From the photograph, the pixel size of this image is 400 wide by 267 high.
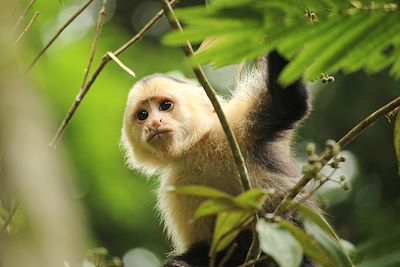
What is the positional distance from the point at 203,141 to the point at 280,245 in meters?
3.45

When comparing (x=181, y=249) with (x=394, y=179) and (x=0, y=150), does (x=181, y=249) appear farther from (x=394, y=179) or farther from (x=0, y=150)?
(x=394, y=179)

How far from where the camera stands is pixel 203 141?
5.55 meters

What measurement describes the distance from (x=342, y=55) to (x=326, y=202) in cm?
147

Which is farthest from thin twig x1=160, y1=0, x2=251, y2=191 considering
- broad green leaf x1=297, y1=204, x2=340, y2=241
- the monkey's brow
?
the monkey's brow

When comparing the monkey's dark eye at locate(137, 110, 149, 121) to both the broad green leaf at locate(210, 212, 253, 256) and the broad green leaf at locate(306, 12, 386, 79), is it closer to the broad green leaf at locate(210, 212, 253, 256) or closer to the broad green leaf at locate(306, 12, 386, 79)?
the broad green leaf at locate(210, 212, 253, 256)

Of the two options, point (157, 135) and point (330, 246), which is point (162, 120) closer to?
point (157, 135)

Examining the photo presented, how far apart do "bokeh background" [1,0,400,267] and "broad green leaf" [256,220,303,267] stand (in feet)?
19.1

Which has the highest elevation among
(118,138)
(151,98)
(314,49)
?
(314,49)

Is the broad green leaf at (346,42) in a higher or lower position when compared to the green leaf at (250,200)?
higher

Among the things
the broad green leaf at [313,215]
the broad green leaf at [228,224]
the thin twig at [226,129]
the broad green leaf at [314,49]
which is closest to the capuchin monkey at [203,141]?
the thin twig at [226,129]

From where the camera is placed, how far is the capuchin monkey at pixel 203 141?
496cm

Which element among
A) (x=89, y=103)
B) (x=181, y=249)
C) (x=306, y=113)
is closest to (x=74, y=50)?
(x=89, y=103)

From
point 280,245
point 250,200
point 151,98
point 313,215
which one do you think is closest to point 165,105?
point 151,98

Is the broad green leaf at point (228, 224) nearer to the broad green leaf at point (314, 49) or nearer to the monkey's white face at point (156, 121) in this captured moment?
the broad green leaf at point (314, 49)
